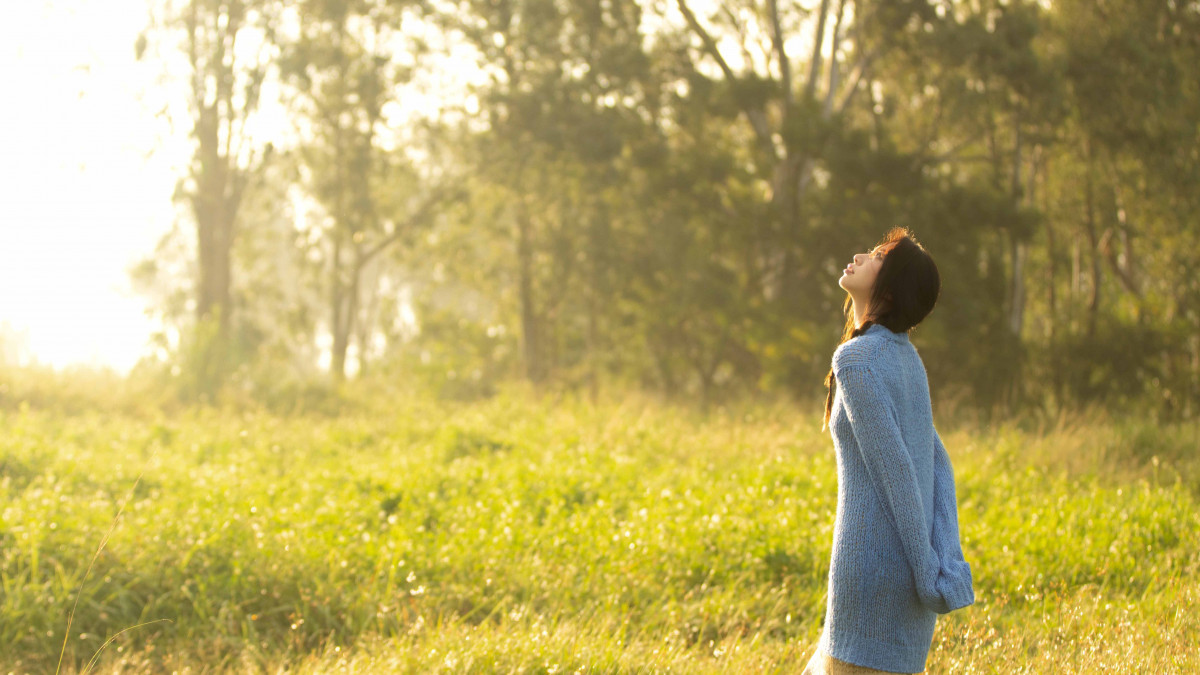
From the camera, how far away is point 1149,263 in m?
18.5

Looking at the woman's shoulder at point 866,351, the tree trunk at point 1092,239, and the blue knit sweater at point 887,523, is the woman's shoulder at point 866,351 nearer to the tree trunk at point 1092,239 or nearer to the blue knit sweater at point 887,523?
the blue knit sweater at point 887,523

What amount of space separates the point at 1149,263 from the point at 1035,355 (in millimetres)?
5064

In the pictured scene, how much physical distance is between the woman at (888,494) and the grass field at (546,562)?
5.37 ft

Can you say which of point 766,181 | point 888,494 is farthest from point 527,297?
point 888,494

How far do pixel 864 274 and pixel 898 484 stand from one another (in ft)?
2.13

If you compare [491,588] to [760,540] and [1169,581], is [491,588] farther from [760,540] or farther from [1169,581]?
[1169,581]

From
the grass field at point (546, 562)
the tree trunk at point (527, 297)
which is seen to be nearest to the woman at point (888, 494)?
the grass field at point (546, 562)

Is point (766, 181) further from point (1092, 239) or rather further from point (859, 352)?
point (859, 352)

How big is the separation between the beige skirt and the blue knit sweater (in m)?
0.03

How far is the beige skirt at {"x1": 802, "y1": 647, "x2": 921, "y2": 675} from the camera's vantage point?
8.88 feet

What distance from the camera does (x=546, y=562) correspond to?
19.0ft

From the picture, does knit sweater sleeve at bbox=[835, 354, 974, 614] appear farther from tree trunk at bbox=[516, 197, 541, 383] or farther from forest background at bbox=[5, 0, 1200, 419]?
tree trunk at bbox=[516, 197, 541, 383]

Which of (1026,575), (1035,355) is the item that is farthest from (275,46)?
(1026,575)

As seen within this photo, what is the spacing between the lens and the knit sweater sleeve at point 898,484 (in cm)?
259
